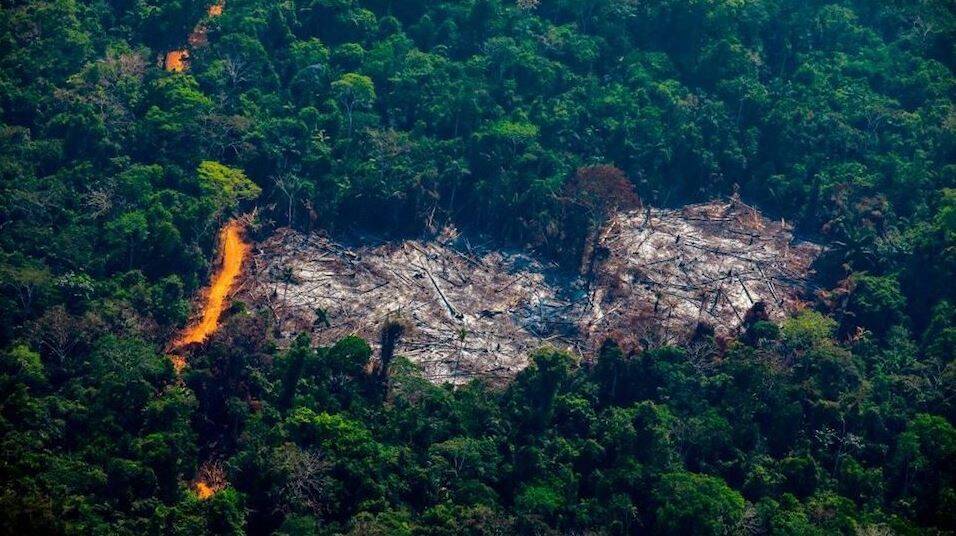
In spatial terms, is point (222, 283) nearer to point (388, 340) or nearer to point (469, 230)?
point (388, 340)

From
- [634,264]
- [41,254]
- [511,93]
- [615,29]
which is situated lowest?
[41,254]

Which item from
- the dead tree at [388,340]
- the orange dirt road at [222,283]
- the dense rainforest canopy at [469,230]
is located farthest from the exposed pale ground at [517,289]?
the dense rainforest canopy at [469,230]

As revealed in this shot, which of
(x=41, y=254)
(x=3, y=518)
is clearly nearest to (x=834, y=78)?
(x=41, y=254)

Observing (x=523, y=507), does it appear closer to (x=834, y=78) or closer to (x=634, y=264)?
(x=634, y=264)

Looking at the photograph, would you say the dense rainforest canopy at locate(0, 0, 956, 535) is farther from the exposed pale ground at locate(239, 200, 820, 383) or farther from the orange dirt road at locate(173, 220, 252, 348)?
the exposed pale ground at locate(239, 200, 820, 383)

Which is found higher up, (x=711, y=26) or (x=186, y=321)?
(x=711, y=26)

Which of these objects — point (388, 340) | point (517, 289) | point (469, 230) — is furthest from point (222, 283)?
point (517, 289)

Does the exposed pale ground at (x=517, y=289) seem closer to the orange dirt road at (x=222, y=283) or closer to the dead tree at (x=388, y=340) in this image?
the orange dirt road at (x=222, y=283)

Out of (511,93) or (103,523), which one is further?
(511,93)

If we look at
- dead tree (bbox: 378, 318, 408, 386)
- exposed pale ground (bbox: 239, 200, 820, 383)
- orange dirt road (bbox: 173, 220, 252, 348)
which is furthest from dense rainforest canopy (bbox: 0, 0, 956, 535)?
exposed pale ground (bbox: 239, 200, 820, 383)
